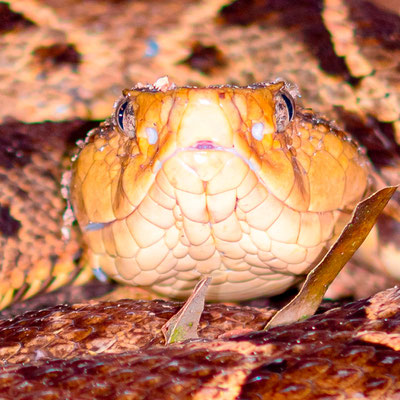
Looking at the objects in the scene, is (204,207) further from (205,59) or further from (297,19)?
(297,19)

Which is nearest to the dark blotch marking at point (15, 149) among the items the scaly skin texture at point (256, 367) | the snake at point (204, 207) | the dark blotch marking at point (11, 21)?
the snake at point (204, 207)

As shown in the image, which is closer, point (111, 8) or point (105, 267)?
point (105, 267)

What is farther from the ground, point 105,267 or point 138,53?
point 138,53

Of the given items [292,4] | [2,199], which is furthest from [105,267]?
[292,4]

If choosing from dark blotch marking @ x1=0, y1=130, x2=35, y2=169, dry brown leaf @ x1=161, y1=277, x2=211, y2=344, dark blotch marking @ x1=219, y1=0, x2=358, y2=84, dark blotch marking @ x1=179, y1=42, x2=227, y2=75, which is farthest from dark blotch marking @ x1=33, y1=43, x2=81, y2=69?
dry brown leaf @ x1=161, y1=277, x2=211, y2=344

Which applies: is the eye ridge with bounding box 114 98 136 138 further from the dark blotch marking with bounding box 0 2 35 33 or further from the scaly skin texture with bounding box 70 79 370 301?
the dark blotch marking with bounding box 0 2 35 33

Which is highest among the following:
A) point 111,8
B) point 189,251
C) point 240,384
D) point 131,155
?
point 111,8

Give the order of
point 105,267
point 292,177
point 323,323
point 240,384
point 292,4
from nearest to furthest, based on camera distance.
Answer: point 240,384
point 323,323
point 292,177
point 105,267
point 292,4

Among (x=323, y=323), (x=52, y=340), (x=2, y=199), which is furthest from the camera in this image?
(x=2, y=199)

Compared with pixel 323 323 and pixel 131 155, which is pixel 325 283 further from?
pixel 131 155
